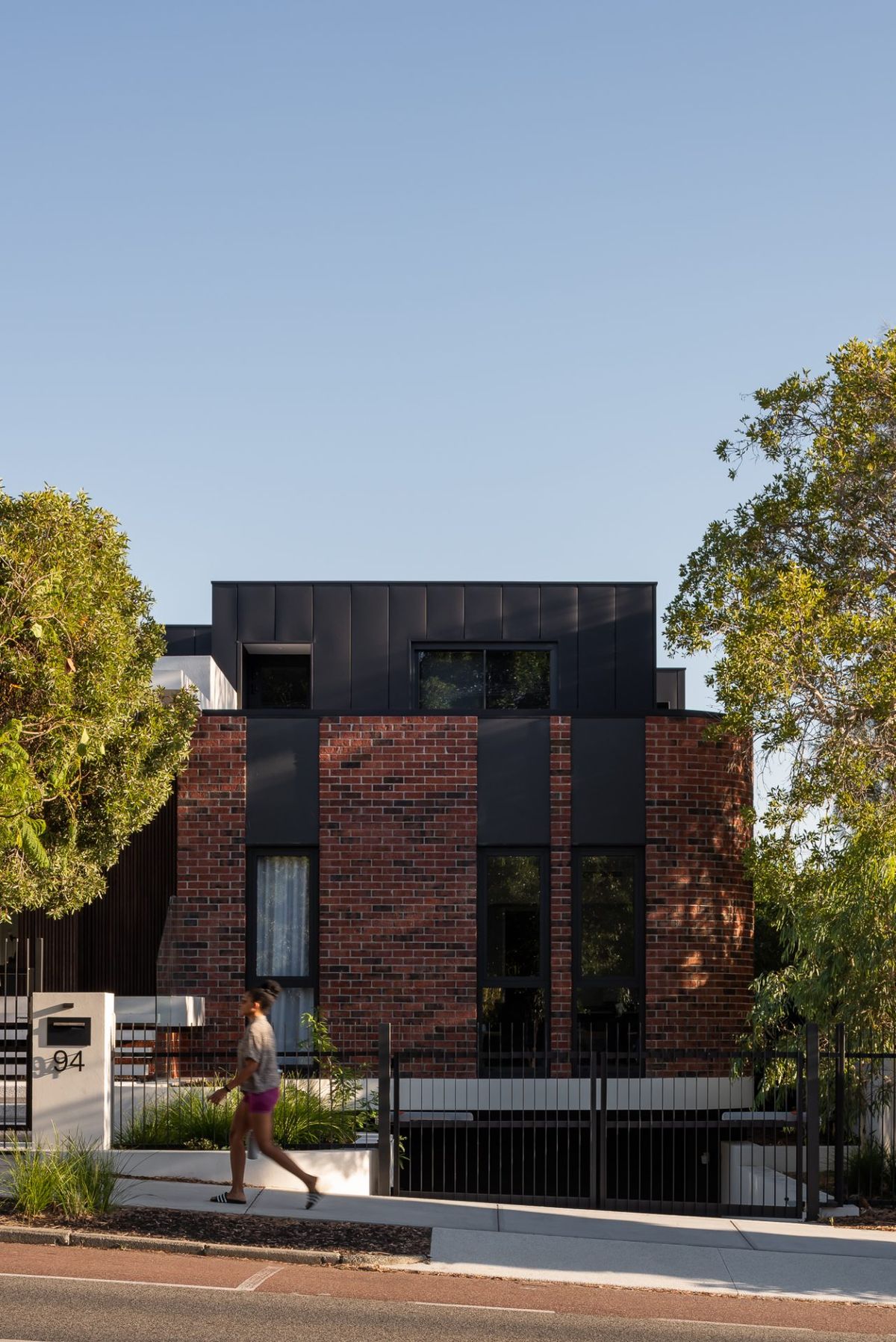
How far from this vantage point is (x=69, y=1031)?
1376 centimetres

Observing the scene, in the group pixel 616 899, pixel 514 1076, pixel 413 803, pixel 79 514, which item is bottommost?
pixel 514 1076

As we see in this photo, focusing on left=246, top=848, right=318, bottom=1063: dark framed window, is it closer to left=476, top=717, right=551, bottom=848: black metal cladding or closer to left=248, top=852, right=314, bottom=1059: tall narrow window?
left=248, top=852, right=314, bottom=1059: tall narrow window

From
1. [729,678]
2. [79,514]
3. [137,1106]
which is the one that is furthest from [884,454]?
[137,1106]

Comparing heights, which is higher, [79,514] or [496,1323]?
[79,514]

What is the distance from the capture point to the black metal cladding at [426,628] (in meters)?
23.4

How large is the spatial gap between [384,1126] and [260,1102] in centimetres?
187

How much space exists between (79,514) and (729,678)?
7.20m

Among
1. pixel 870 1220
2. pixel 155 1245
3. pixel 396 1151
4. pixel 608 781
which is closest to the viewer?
pixel 155 1245

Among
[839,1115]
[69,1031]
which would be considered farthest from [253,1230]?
[839,1115]

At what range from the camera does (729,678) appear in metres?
16.4

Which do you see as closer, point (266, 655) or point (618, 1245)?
point (618, 1245)

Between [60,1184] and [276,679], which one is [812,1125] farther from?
[276,679]

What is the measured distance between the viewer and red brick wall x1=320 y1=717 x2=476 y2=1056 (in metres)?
17.9

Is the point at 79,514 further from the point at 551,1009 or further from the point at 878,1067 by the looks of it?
the point at 878,1067
